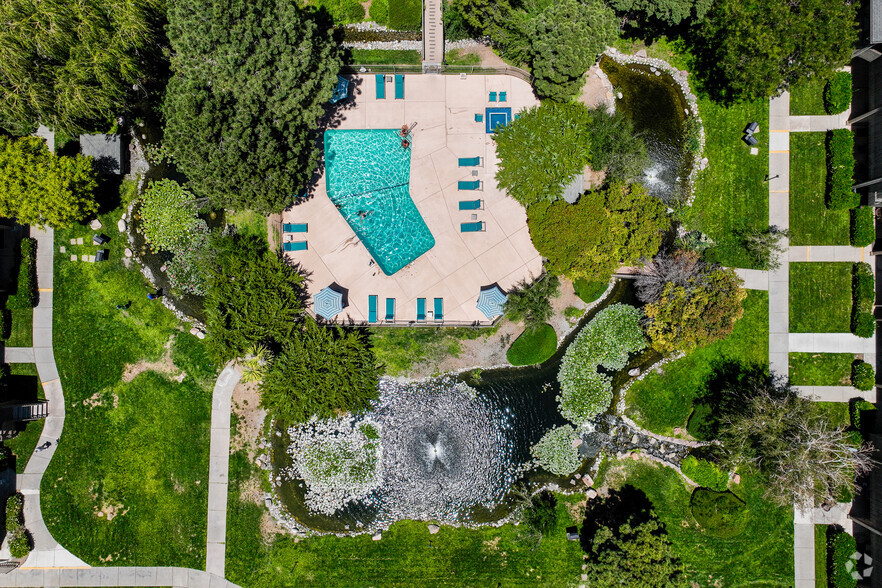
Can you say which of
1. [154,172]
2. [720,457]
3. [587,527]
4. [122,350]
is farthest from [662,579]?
[154,172]

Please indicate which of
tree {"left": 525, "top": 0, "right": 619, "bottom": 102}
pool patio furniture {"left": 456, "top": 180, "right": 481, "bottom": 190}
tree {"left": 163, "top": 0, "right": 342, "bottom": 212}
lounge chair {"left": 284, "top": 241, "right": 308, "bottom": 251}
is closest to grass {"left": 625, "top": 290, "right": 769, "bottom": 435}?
pool patio furniture {"left": 456, "top": 180, "right": 481, "bottom": 190}

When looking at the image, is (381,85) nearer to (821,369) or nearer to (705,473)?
(705,473)

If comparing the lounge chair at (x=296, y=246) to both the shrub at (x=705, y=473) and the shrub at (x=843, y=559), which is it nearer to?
the shrub at (x=705, y=473)

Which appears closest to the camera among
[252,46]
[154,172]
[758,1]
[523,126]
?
[252,46]

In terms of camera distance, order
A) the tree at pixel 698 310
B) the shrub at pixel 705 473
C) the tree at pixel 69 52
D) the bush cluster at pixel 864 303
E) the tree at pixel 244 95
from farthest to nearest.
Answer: the shrub at pixel 705 473 < the bush cluster at pixel 864 303 < the tree at pixel 698 310 < the tree at pixel 69 52 < the tree at pixel 244 95

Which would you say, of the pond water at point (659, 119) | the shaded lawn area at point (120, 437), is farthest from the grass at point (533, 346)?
the shaded lawn area at point (120, 437)

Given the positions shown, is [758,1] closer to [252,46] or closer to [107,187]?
[252,46]
